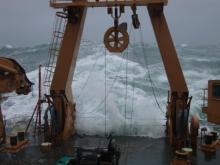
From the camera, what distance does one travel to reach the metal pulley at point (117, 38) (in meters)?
12.4

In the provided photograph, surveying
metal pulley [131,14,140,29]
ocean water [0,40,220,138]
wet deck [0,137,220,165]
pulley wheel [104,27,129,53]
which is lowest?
wet deck [0,137,220,165]

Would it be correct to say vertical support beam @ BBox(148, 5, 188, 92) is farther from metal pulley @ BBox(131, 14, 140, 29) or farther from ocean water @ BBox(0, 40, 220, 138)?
ocean water @ BBox(0, 40, 220, 138)

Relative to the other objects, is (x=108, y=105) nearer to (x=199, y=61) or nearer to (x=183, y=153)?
(x=183, y=153)

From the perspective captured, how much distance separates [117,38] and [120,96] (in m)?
11.0

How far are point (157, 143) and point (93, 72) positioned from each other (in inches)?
634

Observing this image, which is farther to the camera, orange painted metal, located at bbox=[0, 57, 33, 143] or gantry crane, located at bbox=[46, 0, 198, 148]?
gantry crane, located at bbox=[46, 0, 198, 148]

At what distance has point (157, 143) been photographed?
1330 cm

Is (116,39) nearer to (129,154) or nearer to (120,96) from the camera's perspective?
(129,154)

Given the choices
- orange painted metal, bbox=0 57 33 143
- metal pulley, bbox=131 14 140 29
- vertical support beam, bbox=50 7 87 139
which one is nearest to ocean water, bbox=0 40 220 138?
vertical support beam, bbox=50 7 87 139

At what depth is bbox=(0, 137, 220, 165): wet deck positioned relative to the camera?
37.0 ft

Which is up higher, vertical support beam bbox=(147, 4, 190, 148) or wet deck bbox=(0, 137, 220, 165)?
vertical support beam bbox=(147, 4, 190, 148)

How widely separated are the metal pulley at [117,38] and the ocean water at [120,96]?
386 cm

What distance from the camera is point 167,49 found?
41.6 feet

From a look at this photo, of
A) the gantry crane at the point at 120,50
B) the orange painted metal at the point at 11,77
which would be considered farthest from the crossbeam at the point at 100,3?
the orange painted metal at the point at 11,77
